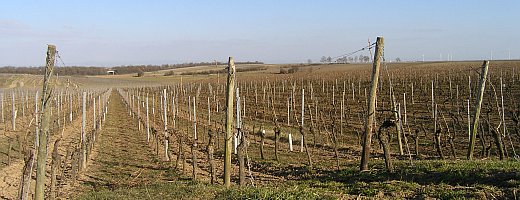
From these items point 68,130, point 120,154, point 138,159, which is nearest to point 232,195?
point 138,159

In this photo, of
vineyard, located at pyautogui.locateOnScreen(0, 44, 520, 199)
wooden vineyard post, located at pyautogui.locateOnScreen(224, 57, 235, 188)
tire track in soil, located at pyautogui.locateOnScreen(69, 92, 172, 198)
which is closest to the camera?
vineyard, located at pyautogui.locateOnScreen(0, 44, 520, 199)

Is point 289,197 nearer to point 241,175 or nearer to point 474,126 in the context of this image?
point 241,175

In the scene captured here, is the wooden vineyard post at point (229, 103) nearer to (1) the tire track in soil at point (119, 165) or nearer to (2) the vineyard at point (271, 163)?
(2) the vineyard at point (271, 163)

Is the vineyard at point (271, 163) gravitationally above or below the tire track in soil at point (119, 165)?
above

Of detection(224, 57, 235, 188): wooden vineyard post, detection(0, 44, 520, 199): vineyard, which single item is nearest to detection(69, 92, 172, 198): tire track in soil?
detection(0, 44, 520, 199): vineyard

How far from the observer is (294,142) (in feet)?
63.1

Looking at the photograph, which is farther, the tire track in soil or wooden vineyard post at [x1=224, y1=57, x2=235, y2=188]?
the tire track in soil

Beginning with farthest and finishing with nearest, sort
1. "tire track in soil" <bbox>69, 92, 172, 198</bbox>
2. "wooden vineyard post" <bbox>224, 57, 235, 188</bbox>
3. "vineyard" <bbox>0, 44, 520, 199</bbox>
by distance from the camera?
1. "tire track in soil" <bbox>69, 92, 172, 198</bbox>
2. "wooden vineyard post" <bbox>224, 57, 235, 188</bbox>
3. "vineyard" <bbox>0, 44, 520, 199</bbox>

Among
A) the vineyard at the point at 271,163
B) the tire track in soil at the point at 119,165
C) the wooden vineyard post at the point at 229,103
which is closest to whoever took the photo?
the vineyard at the point at 271,163

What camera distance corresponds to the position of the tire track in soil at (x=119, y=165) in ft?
38.0

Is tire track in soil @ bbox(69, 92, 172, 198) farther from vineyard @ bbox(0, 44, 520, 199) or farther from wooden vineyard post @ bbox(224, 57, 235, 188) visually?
wooden vineyard post @ bbox(224, 57, 235, 188)

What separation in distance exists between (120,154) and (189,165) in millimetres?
3406

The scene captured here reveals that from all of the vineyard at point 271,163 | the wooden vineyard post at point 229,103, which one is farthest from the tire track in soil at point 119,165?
the wooden vineyard post at point 229,103

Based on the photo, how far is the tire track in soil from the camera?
11570 mm
